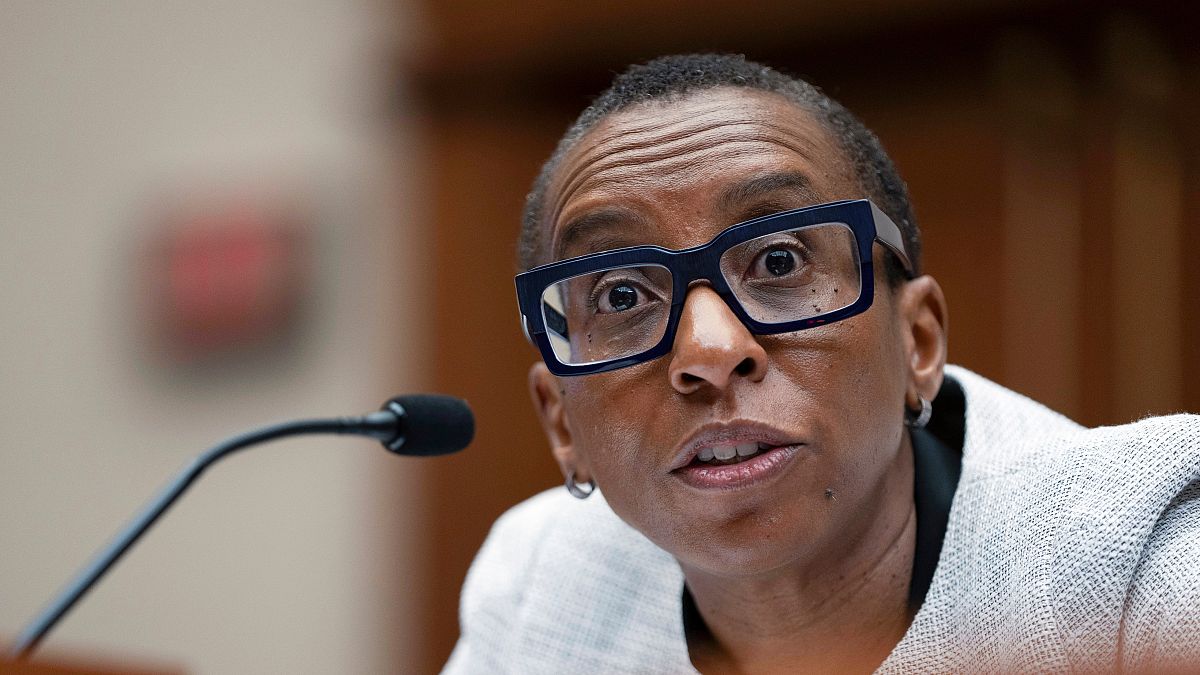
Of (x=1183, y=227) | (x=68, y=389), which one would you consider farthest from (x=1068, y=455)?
(x=68, y=389)

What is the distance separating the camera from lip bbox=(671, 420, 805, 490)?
140 cm

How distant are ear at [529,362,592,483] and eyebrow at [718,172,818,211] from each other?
33 centimetres

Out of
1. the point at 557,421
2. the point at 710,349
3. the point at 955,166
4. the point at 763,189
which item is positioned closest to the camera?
the point at 710,349

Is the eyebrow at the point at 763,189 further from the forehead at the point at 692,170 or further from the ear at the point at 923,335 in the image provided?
the ear at the point at 923,335

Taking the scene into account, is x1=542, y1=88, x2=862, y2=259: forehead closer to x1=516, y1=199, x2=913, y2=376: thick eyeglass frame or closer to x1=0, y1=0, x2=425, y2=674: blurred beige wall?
x1=516, y1=199, x2=913, y2=376: thick eyeglass frame

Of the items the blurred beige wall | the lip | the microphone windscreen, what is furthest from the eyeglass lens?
the blurred beige wall

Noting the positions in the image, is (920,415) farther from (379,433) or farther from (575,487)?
(379,433)

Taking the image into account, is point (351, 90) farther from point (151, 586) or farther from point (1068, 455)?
point (1068, 455)

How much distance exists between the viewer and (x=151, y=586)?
416cm

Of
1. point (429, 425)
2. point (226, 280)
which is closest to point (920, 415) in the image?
point (429, 425)

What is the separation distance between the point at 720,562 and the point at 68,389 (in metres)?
3.41

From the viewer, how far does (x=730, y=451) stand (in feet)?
4.69

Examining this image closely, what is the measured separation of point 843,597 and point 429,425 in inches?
21.4

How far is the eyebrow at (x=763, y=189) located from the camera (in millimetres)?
1492
